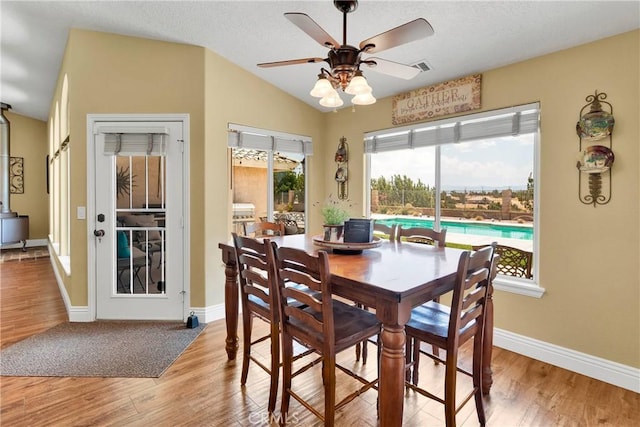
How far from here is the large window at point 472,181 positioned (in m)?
2.82

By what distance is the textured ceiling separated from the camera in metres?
2.19

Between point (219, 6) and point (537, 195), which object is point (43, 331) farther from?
point (537, 195)

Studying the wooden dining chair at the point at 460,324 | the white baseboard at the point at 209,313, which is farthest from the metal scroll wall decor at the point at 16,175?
the wooden dining chair at the point at 460,324

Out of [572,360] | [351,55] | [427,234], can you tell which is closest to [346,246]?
[427,234]

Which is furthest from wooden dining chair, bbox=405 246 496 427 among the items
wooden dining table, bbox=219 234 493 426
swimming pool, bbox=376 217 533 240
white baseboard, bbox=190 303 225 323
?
white baseboard, bbox=190 303 225 323

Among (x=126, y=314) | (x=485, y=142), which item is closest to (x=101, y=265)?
(x=126, y=314)

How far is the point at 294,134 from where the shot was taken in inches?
165

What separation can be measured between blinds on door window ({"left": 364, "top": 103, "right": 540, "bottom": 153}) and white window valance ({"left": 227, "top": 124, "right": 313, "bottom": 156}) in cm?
84

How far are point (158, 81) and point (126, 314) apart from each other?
237 centimetres

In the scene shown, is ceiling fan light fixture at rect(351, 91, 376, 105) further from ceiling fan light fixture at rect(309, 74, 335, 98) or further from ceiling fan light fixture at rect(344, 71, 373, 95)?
ceiling fan light fixture at rect(309, 74, 335, 98)

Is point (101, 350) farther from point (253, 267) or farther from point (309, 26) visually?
point (309, 26)

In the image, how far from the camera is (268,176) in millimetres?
4105

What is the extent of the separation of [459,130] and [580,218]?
1.26 m

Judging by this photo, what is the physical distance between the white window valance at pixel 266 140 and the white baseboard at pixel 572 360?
2.98 metres
